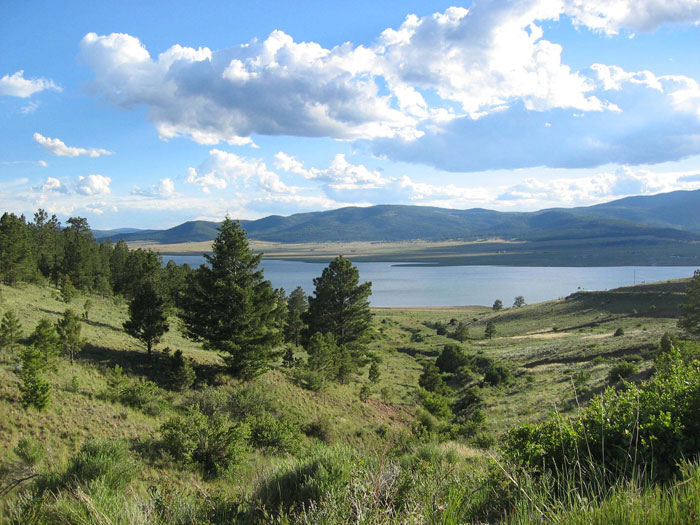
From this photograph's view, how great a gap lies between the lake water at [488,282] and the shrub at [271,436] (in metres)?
87.5

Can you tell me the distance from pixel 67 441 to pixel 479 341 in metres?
56.7

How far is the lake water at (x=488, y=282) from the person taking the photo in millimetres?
119750

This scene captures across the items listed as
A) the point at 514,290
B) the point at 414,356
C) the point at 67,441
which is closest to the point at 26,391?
the point at 67,441

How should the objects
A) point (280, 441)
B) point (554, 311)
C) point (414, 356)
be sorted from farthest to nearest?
point (554, 311) → point (414, 356) → point (280, 441)

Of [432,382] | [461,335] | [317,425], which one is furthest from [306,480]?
[461,335]

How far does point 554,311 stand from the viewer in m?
74.2

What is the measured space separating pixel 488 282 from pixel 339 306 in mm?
135240

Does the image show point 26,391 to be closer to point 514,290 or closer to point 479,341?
point 479,341

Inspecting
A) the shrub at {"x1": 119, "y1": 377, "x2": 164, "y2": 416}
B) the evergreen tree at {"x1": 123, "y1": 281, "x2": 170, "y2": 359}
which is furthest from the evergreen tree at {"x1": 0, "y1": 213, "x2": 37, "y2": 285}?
the shrub at {"x1": 119, "y1": 377, "x2": 164, "y2": 416}

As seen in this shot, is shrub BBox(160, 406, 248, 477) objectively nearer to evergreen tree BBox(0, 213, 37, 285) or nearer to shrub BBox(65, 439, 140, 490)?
shrub BBox(65, 439, 140, 490)

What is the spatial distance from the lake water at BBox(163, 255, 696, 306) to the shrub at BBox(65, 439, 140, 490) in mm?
93862

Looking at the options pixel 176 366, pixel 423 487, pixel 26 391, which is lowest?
pixel 176 366

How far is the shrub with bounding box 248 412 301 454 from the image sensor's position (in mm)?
12609

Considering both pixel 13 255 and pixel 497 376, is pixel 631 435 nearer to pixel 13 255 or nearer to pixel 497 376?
pixel 497 376
